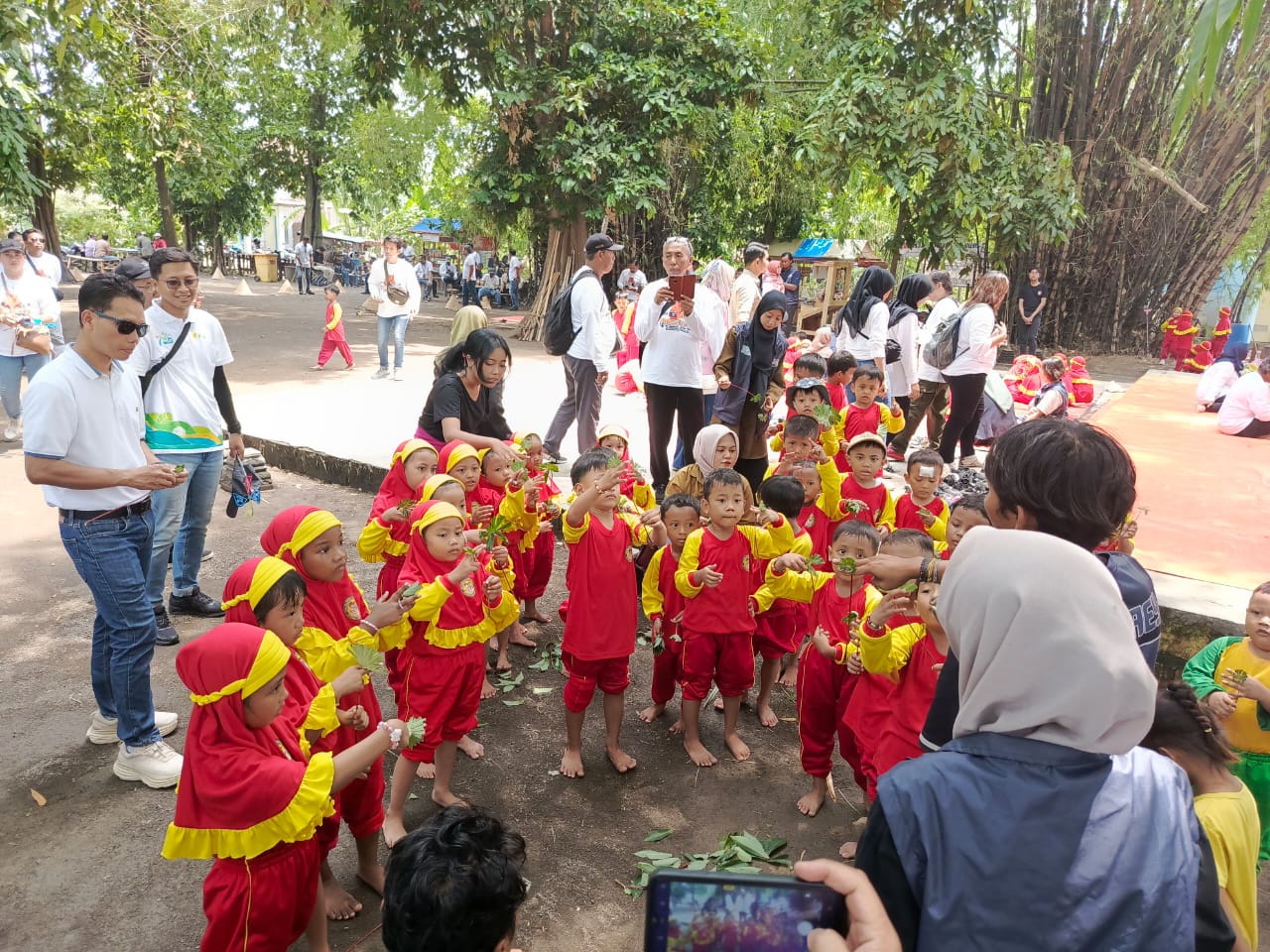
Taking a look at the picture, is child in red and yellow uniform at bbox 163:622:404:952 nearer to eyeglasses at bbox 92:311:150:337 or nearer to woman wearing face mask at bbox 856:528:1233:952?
woman wearing face mask at bbox 856:528:1233:952

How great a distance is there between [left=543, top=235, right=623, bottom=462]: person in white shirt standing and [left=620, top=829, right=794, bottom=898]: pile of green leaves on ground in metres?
4.36

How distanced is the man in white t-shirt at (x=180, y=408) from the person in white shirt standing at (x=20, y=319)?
425 centimetres

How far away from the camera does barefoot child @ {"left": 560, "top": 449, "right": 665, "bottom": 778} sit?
3.69 m

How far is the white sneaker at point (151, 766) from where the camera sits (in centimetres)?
350

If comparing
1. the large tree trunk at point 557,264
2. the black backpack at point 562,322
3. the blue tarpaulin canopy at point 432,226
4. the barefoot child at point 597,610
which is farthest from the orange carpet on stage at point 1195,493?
the blue tarpaulin canopy at point 432,226

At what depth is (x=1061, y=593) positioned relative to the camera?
128cm

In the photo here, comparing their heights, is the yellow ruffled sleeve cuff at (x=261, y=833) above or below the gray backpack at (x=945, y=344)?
below

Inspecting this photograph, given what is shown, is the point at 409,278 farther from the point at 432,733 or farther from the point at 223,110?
the point at 223,110

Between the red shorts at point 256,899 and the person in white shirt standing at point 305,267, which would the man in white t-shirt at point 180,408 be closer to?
the red shorts at point 256,899

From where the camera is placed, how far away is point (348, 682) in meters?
2.67

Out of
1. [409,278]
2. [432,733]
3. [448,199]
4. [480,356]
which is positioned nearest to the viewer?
[432,733]

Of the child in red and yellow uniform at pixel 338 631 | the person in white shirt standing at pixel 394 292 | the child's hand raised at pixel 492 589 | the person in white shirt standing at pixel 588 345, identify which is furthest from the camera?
the person in white shirt standing at pixel 394 292

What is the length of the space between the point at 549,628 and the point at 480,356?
68.9 inches

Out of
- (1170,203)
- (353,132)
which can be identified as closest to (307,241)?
(353,132)
